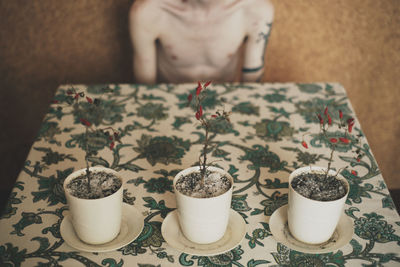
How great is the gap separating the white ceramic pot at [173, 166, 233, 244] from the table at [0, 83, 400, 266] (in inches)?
1.5

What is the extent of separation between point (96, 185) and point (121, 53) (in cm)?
129

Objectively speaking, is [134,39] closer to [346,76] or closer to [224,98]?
[224,98]

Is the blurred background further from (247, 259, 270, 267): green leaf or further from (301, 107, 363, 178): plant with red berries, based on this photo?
(247, 259, 270, 267): green leaf

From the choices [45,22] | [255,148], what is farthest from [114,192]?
[45,22]

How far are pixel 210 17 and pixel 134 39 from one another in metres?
0.31

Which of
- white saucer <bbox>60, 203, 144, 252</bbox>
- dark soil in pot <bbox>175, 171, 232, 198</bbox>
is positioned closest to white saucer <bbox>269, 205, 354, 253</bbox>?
dark soil in pot <bbox>175, 171, 232, 198</bbox>

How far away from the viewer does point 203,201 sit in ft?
2.35

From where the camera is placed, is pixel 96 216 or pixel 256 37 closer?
pixel 96 216

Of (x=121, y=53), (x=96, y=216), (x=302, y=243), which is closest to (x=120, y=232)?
(x=96, y=216)

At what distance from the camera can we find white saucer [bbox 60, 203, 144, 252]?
2.49 ft

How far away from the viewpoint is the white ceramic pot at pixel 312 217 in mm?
730

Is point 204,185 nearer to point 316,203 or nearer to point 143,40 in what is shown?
point 316,203

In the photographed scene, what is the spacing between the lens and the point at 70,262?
735 millimetres

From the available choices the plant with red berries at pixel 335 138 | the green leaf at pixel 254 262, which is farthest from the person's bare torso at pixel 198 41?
the green leaf at pixel 254 262
